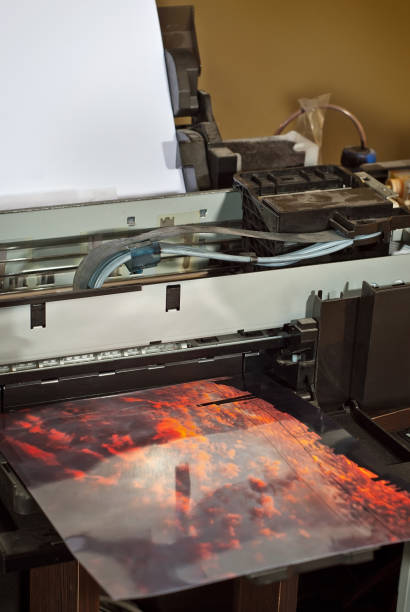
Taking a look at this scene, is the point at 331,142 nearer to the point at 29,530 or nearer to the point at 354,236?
the point at 354,236

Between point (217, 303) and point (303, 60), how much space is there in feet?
4.65

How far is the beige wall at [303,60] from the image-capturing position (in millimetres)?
2307

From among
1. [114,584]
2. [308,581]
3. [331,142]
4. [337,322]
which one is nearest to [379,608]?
[308,581]

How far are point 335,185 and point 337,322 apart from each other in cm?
27

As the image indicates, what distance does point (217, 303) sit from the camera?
46.3 inches

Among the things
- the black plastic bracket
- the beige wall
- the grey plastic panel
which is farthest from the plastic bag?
the black plastic bracket

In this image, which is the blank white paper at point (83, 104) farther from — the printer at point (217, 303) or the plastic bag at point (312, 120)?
the plastic bag at point (312, 120)

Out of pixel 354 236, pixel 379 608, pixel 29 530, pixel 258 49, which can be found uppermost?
pixel 258 49

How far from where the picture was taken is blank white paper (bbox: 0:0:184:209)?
145 cm

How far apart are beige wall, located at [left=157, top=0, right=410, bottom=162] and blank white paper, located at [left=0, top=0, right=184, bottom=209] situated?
0.76 meters

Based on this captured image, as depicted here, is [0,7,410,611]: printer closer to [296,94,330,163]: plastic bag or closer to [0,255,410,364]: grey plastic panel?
[0,255,410,364]: grey plastic panel

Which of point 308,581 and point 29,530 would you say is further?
point 308,581

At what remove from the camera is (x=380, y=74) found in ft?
8.30

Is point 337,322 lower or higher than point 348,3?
lower
